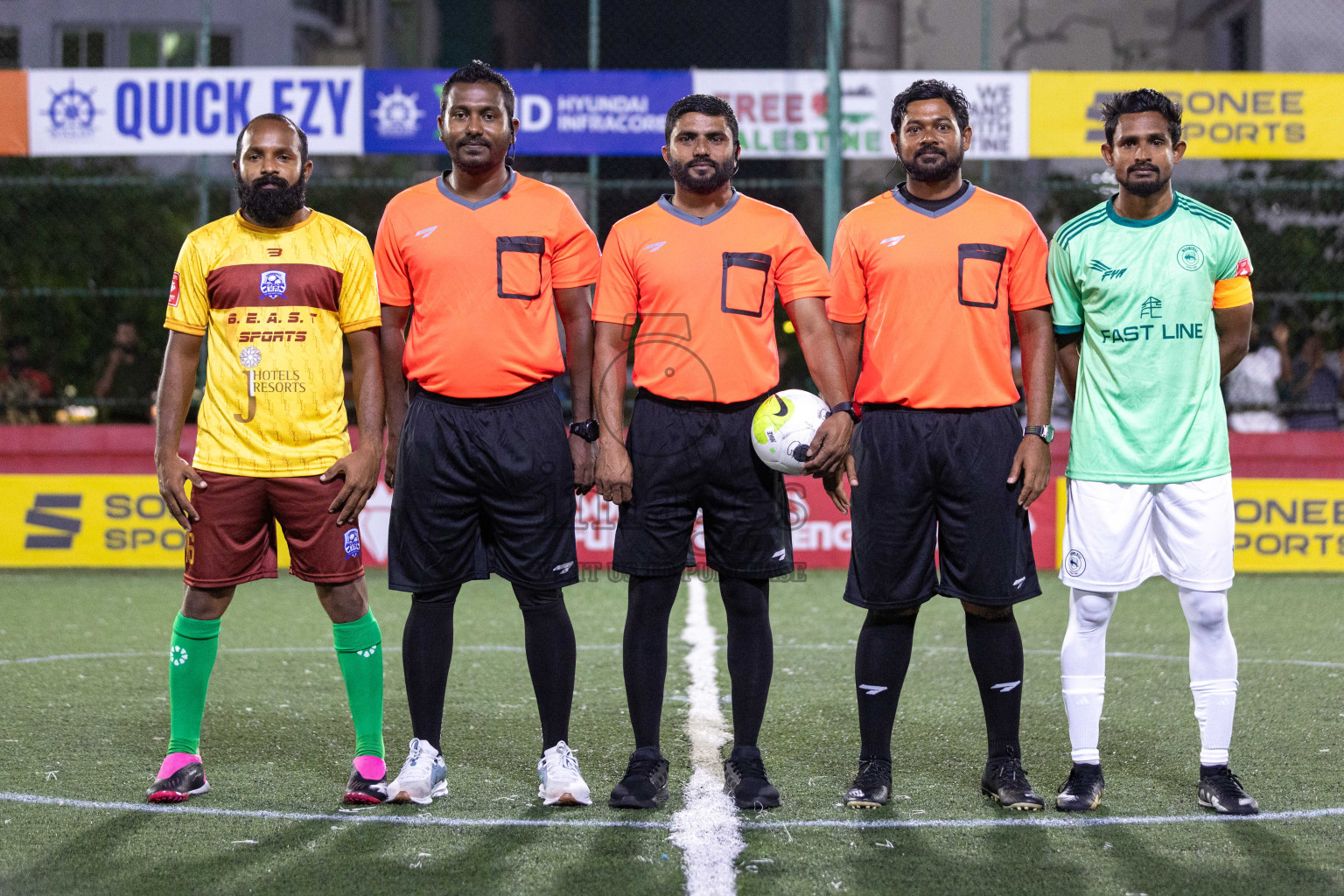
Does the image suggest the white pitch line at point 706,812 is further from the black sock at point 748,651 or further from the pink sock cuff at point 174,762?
the pink sock cuff at point 174,762

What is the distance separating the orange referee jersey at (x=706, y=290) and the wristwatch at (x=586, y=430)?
0.21m

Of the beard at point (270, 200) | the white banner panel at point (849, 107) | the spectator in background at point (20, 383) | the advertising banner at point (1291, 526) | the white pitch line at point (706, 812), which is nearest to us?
the white pitch line at point (706, 812)

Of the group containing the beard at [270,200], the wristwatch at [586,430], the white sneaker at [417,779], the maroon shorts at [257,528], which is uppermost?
the beard at [270,200]

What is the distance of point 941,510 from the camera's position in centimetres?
411

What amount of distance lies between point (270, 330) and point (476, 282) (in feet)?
2.21

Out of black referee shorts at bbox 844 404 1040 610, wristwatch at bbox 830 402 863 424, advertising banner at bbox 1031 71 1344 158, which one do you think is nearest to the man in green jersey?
black referee shorts at bbox 844 404 1040 610

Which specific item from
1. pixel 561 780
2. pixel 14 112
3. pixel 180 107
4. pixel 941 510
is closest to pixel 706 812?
pixel 561 780

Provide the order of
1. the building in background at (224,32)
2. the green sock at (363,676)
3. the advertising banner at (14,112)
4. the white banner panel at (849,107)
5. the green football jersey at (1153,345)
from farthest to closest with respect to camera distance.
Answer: the building in background at (224,32), the advertising banner at (14,112), the white banner panel at (849,107), the green sock at (363,676), the green football jersey at (1153,345)

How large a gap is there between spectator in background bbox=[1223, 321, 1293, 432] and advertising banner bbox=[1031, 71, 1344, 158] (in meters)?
1.52

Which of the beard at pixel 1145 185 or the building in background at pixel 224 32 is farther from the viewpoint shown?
the building in background at pixel 224 32

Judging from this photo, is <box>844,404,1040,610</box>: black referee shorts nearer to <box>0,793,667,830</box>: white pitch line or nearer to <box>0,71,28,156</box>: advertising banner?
<box>0,793,667,830</box>: white pitch line

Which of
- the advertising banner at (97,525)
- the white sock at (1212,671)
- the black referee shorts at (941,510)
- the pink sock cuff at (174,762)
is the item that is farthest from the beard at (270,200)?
the advertising banner at (97,525)

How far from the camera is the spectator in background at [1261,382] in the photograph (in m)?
11.2

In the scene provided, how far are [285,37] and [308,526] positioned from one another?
16.5 m
